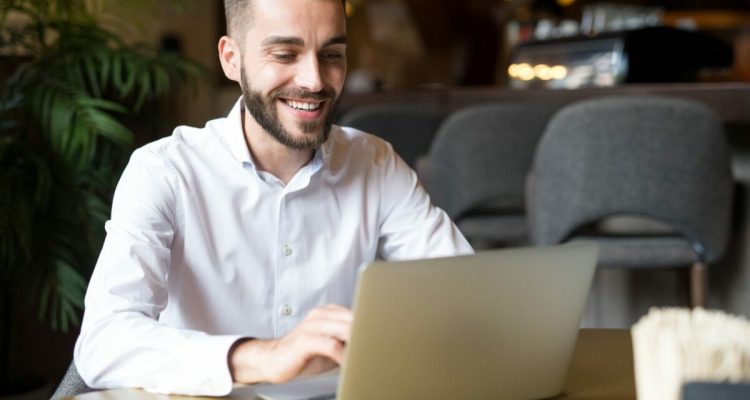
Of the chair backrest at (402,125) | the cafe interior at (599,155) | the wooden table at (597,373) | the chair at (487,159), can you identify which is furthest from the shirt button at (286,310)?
the chair backrest at (402,125)

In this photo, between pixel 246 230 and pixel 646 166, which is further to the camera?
pixel 646 166

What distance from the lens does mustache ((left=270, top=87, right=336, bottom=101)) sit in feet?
4.74

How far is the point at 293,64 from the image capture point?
4.76 feet

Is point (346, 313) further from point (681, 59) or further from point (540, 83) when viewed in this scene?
point (540, 83)

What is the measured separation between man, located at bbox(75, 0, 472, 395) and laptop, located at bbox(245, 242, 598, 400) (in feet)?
1.15

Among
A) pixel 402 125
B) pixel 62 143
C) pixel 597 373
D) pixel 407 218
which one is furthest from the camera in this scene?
pixel 402 125

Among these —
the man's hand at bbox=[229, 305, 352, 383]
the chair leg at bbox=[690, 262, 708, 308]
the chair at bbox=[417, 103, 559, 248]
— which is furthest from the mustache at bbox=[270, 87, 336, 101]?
the chair at bbox=[417, 103, 559, 248]

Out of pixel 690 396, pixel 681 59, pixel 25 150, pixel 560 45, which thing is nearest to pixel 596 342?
pixel 690 396

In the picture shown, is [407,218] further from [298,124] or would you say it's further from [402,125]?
[402,125]

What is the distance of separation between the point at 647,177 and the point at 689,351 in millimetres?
2447

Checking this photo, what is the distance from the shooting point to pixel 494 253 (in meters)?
0.95

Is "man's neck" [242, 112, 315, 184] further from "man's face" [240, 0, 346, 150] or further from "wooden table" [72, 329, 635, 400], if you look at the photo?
"wooden table" [72, 329, 635, 400]

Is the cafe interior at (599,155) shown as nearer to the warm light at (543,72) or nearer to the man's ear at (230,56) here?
the warm light at (543,72)

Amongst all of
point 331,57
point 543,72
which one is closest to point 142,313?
point 331,57
